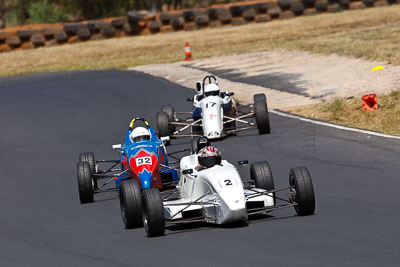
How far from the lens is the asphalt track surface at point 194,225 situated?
9.14m

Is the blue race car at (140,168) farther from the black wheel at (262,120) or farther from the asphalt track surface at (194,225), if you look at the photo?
the black wheel at (262,120)

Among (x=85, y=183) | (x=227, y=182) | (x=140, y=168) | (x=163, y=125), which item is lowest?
(x=227, y=182)

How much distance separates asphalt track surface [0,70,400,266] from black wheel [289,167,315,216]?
5.2 inches

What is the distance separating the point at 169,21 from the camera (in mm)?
42469

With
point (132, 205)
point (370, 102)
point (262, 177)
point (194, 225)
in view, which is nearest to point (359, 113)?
point (370, 102)

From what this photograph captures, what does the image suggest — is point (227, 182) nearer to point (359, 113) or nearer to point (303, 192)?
point (303, 192)

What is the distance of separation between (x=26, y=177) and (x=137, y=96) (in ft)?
29.8

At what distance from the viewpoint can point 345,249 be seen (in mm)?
8844

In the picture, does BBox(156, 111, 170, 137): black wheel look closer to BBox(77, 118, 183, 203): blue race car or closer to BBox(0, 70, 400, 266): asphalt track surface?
BBox(0, 70, 400, 266): asphalt track surface

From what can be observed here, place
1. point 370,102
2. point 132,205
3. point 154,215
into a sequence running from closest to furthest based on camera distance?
point 154,215, point 132,205, point 370,102

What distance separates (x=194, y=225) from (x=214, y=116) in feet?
22.0

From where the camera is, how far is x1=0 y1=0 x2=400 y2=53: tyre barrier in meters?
40.7

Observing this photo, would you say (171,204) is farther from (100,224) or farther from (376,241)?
(376,241)

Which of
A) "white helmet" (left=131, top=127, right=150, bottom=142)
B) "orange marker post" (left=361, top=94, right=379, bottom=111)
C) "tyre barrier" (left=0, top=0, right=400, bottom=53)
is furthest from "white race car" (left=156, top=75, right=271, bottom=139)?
"tyre barrier" (left=0, top=0, right=400, bottom=53)
